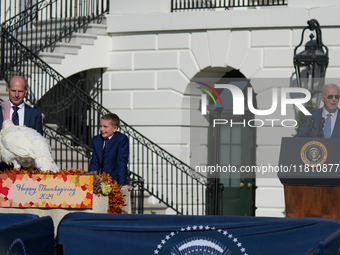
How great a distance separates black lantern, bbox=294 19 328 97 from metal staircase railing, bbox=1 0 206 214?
119 inches

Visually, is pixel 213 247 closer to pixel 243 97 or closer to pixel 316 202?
pixel 316 202

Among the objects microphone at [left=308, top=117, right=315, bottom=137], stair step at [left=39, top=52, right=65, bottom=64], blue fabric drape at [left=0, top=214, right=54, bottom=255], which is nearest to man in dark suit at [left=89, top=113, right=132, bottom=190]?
blue fabric drape at [left=0, top=214, right=54, bottom=255]

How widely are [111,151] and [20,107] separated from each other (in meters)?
1.31

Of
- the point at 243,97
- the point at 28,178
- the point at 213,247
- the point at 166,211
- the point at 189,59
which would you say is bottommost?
the point at 166,211

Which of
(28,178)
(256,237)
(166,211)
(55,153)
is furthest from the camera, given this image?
(166,211)

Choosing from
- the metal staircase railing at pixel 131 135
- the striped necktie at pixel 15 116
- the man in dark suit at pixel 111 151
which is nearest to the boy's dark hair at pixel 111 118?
the man in dark suit at pixel 111 151

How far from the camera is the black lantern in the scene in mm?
11203

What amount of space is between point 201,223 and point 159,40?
8.82m

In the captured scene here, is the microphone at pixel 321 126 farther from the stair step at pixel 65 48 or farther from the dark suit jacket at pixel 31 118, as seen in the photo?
the stair step at pixel 65 48

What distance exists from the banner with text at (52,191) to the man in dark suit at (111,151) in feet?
4.96

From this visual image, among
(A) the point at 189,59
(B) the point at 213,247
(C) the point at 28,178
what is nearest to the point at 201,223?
(B) the point at 213,247

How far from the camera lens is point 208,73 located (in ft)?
43.5

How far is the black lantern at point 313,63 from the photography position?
36.8ft

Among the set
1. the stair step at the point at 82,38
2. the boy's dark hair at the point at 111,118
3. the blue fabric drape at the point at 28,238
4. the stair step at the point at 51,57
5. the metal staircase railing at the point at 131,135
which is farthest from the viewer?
the stair step at the point at 82,38
